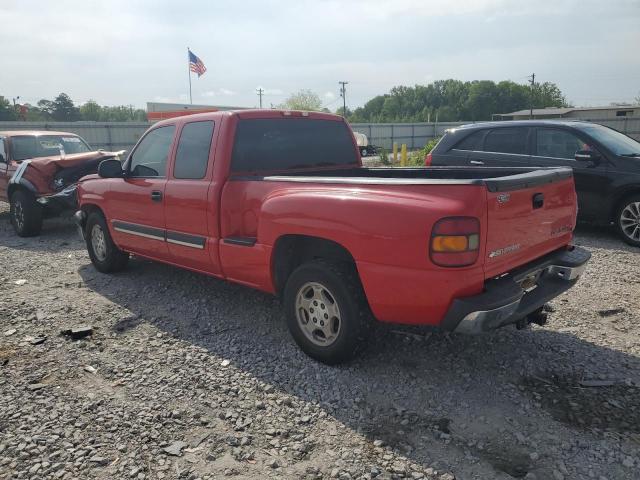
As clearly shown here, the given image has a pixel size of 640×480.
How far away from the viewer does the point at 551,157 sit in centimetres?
721

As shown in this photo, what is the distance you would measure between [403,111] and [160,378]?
4225 inches

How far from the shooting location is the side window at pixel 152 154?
4855mm

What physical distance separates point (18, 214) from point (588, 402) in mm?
9155

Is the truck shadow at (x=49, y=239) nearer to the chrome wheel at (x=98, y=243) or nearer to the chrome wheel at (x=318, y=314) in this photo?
the chrome wheel at (x=98, y=243)

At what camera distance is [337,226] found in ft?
10.3

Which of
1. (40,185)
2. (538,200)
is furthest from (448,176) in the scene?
(40,185)

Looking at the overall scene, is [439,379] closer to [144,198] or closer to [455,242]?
[455,242]

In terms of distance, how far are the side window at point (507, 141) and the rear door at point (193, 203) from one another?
5.08m

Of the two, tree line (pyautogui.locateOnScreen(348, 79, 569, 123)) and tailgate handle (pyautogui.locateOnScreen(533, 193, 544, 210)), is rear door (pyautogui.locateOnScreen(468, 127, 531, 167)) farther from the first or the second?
tree line (pyautogui.locateOnScreen(348, 79, 569, 123))

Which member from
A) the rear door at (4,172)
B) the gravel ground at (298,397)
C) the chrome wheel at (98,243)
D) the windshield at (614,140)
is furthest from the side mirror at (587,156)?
the rear door at (4,172)

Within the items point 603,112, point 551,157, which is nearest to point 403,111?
point 603,112

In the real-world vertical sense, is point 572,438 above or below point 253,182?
below

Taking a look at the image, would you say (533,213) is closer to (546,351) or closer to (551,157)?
(546,351)

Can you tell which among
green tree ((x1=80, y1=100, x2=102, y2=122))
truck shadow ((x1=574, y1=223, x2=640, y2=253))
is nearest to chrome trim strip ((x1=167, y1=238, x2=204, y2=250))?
truck shadow ((x1=574, y1=223, x2=640, y2=253))
